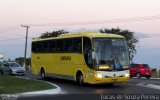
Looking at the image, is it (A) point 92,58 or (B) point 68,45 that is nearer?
(A) point 92,58

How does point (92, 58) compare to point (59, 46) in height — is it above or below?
below

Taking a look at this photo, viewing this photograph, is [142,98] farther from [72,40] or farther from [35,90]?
[72,40]

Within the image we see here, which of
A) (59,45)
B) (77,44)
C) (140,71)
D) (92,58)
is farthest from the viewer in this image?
(140,71)

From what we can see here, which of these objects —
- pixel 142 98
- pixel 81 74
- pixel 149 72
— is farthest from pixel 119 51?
pixel 149 72

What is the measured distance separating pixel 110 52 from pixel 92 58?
45.3 inches

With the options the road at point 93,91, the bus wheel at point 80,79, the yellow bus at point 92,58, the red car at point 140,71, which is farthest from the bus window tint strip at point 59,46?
the red car at point 140,71

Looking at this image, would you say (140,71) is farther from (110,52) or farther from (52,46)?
(110,52)

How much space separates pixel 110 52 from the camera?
2809cm

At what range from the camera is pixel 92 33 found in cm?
2961

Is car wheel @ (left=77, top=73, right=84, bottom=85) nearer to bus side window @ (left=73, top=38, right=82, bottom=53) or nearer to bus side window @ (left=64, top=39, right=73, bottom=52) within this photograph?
bus side window @ (left=73, top=38, right=82, bottom=53)

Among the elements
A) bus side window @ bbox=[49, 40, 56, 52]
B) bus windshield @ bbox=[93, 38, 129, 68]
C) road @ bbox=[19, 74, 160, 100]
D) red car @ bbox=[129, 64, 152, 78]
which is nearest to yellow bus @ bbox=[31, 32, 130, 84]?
bus windshield @ bbox=[93, 38, 129, 68]

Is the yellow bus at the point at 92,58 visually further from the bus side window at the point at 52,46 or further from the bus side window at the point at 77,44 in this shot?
the bus side window at the point at 52,46

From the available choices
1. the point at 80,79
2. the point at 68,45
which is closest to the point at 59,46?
the point at 68,45

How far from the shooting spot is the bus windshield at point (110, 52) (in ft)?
91.0
